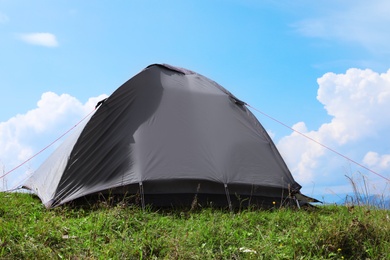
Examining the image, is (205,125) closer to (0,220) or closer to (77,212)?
(77,212)

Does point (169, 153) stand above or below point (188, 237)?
above

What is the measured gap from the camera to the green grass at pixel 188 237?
5.48 m

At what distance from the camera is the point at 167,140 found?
8516mm

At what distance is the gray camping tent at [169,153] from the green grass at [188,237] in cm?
85

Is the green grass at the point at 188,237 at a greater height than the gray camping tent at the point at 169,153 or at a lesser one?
lesser

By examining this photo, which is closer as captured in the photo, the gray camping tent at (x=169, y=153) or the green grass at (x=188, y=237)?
the green grass at (x=188, y=237)

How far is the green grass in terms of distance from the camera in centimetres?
548

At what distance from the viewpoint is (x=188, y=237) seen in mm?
5953

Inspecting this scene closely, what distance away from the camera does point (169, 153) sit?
27.4 ft

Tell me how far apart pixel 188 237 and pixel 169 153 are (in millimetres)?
2598

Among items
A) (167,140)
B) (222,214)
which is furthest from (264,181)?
(167,140)

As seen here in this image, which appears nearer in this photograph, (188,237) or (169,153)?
(188,237)

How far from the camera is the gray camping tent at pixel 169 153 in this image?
8.20 m

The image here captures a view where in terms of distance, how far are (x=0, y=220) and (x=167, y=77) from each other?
433 centimetres
